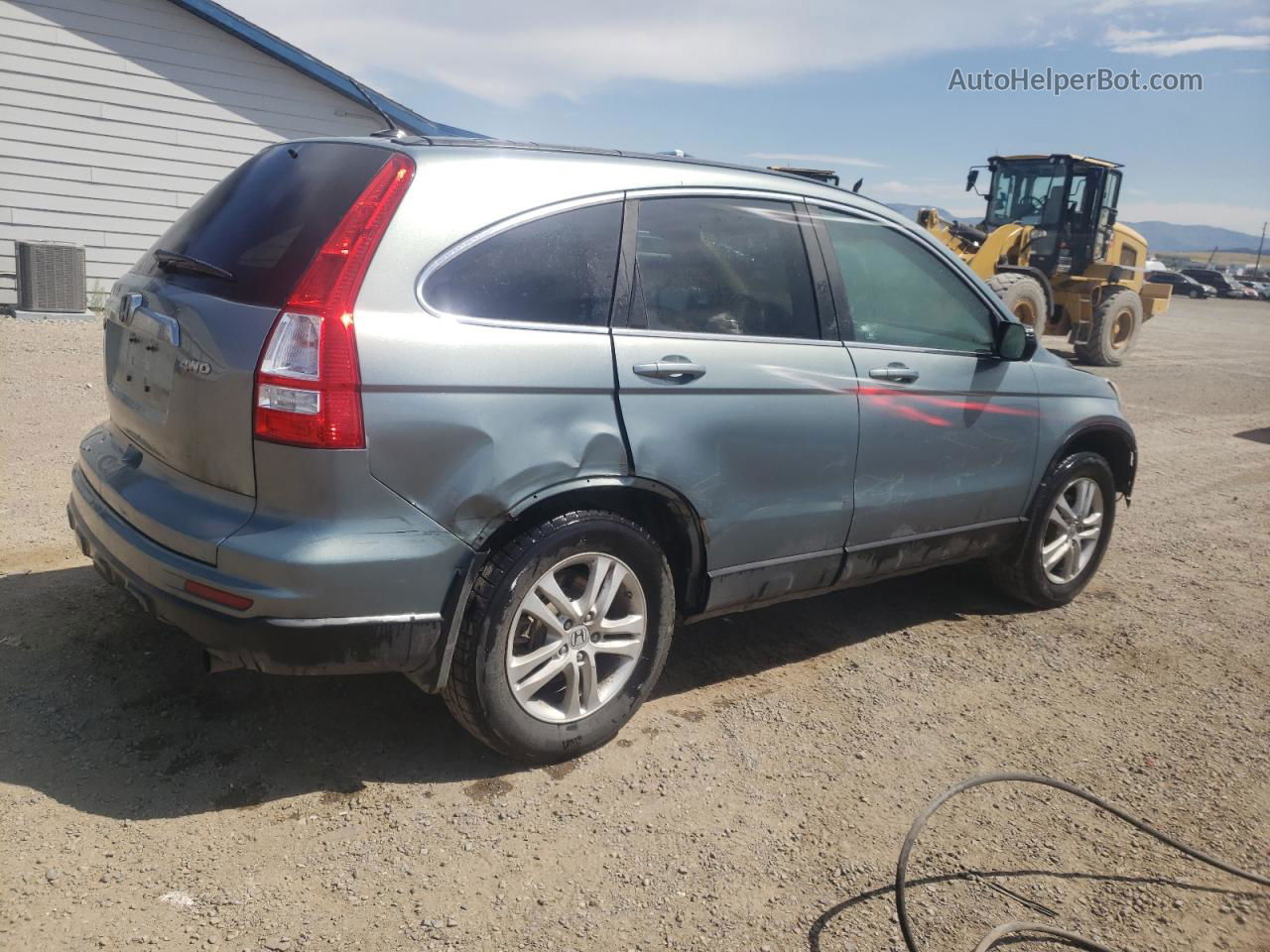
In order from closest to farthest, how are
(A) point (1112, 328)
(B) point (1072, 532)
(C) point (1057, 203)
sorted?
(B) point (1072, 532), (C) point (1057, 203), (A) point (1112, 328)

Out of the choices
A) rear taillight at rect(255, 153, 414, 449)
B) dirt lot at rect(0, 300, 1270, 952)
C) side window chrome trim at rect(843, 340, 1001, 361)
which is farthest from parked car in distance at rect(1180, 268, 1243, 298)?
rear taillight at rect(255, 153, 414, 449)

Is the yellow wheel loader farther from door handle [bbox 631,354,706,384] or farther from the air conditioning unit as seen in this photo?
door handle [bbox 631,354,706,384]

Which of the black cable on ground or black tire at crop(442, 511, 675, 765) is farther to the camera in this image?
black tire at crop(442, 511, 675, 765)

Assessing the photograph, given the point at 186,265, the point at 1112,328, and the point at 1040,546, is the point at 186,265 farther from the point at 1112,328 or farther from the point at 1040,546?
the point at 1112,328

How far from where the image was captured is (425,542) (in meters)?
2.77

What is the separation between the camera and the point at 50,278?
11391 mm

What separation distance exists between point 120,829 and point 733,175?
279 cm

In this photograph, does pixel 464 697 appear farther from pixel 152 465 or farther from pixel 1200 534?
pixel 1200 534

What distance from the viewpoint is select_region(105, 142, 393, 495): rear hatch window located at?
107 inches

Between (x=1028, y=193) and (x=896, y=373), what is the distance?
13.8 m

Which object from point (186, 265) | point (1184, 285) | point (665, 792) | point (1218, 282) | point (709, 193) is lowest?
point (665, 792)

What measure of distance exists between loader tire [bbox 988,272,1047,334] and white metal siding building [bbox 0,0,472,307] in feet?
25.9

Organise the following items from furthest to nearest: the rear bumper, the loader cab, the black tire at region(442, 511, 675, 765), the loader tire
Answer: the loader cab < the loader tire < the black tire at region(442, 511, 675, 765) < the rear bumper

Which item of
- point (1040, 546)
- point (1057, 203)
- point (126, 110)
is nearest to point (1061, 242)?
point (1057, 203)
